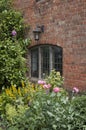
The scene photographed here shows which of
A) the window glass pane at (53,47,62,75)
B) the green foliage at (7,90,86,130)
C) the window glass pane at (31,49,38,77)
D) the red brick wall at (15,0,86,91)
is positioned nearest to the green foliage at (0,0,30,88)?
the window glass pane at (31,49,38,77)

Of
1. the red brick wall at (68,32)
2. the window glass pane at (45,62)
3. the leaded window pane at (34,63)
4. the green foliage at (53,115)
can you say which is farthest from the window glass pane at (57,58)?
the green foliage at (53,115)

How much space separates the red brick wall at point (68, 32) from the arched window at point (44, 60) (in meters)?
0.28

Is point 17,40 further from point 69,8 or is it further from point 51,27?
point 69,8

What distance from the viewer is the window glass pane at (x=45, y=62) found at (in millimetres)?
10033

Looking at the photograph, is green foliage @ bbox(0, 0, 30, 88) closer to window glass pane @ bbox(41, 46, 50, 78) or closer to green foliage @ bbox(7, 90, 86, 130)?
window glass pane @ bbox(41, 46, 50, 78)

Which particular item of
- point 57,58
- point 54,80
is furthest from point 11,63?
point 54,80

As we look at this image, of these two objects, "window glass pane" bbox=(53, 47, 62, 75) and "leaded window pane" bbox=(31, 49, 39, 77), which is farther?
"leaded window pane" bbox=(31, 49, 39, 77)

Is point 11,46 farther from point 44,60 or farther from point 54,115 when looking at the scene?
→ point 54,115

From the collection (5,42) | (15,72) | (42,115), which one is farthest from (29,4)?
(42,115)

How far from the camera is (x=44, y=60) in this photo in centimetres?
1018

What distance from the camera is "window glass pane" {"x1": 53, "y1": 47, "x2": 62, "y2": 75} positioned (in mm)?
9453

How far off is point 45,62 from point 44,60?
84 mm

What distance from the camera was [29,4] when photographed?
10578mm

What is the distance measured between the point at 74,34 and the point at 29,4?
2467mm
